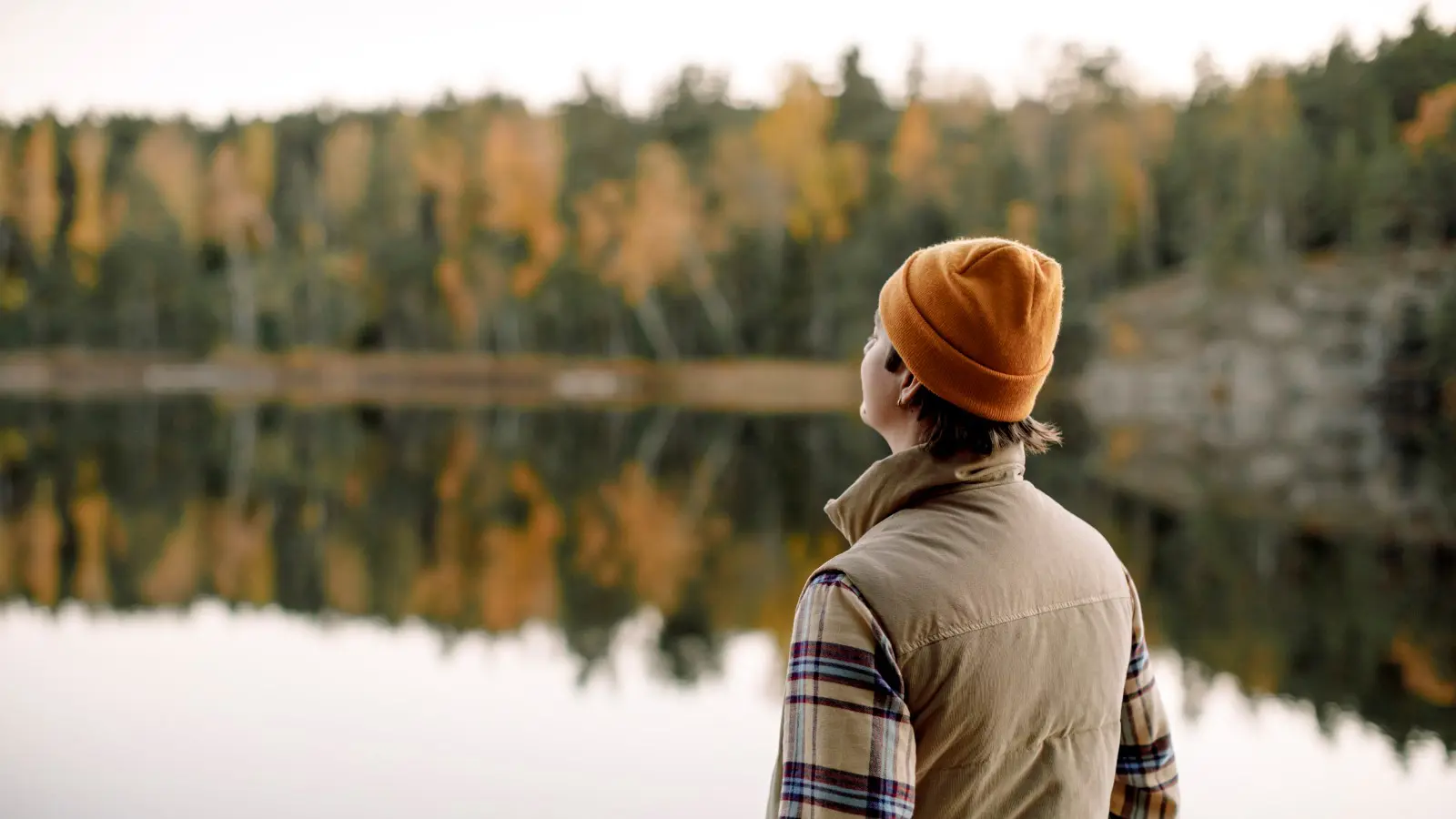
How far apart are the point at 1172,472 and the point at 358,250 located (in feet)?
139

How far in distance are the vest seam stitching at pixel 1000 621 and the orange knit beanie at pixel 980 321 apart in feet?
0.76

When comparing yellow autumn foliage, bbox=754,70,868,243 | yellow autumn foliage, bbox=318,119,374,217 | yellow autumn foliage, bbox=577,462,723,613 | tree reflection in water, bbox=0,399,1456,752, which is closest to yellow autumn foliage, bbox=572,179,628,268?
yellow autumn foliage, bbox=754,70,868,243

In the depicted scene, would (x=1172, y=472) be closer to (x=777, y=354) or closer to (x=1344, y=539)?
(x=1344, y=539)

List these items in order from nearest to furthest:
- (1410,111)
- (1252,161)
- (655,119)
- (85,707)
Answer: (85,707), (1410,111), (1252,161), (655,119)

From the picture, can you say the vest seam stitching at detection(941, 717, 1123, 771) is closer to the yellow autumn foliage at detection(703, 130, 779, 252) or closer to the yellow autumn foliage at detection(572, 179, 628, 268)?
the yellow autumn foliage at detection(703, 130, 779, 252)

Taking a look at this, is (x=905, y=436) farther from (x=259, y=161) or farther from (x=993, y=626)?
(x=259, y=161)

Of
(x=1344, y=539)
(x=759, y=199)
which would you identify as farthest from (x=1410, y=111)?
(x=1344, y=539)

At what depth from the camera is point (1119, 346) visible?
37625 millimetres

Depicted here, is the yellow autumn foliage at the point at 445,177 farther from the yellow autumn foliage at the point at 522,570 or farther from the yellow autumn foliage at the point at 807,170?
the yellow autumn foliage at the point at 522,570

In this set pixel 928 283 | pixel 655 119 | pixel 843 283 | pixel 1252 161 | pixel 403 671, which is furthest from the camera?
pixel 655 119

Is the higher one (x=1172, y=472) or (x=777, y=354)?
(x=777, y=354)

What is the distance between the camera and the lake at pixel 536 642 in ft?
18.0

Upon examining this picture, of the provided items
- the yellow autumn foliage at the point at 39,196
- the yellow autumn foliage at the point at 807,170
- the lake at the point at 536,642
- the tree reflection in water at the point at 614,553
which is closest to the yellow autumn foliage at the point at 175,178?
the yellow autumn foliage at the point at 39,196

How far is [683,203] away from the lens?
46.8 meters
